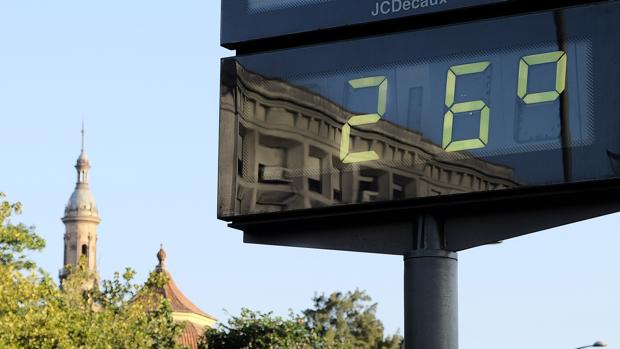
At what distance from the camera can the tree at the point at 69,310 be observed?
33.8 meters

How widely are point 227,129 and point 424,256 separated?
1253 millimetres

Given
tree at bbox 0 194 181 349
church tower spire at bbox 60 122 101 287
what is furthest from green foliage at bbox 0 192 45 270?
church tower spire at bbox 60 122 101 287

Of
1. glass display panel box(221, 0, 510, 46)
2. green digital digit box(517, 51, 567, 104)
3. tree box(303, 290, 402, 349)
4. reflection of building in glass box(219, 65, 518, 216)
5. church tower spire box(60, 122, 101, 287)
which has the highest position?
church tower spire box(60, 122, 101, 287)

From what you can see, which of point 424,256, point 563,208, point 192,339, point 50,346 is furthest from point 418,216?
point 192,339

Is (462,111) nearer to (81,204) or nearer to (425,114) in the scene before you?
(425,114)

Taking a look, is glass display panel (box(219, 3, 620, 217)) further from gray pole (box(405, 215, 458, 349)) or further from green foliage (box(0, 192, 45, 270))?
Answer: green foliage (box(0, 192, 45, 270))

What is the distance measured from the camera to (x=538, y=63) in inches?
312

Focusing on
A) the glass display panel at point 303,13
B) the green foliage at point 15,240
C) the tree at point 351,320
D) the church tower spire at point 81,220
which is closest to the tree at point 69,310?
the green foliage at point 15,240

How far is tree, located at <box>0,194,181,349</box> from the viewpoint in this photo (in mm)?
33812

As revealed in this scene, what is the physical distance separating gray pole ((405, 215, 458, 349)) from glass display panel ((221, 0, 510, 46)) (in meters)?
1.16

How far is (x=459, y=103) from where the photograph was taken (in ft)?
26.3

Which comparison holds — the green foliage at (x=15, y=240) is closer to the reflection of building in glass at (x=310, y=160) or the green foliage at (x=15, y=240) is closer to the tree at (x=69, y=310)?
the tree at (x=69, y=310)

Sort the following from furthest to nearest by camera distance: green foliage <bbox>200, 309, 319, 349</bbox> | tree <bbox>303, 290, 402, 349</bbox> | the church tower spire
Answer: the church tower spire → tree <bbox>303, 290, 402, 349</bbox> → green foliage <bbox>200, 309, 319, 349</bbox>

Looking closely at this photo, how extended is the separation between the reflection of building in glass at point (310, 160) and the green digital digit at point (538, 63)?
0.37 metres
